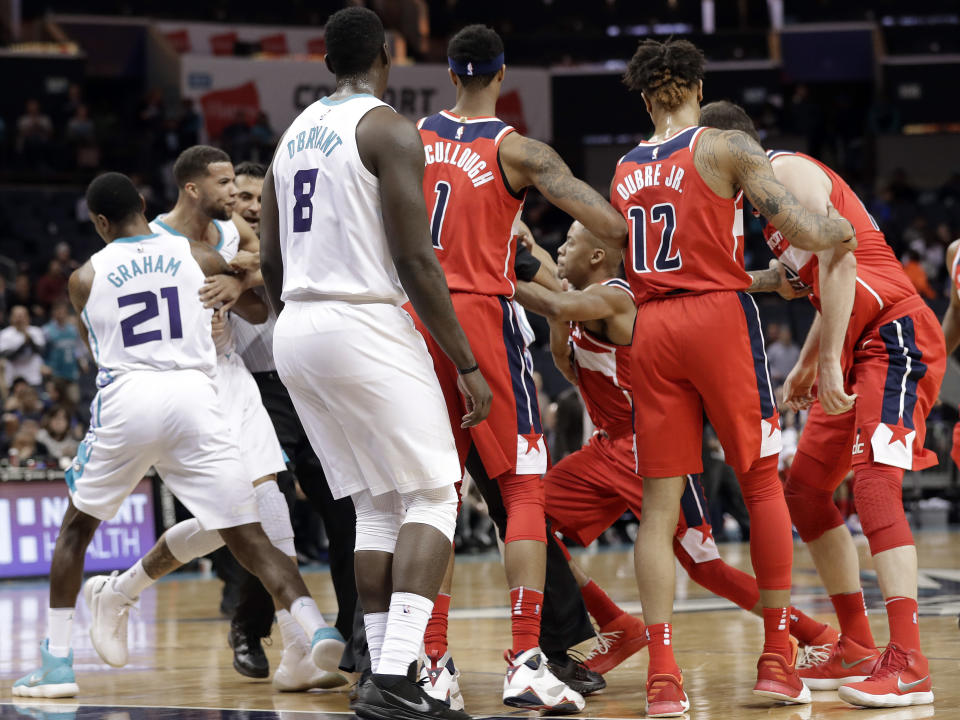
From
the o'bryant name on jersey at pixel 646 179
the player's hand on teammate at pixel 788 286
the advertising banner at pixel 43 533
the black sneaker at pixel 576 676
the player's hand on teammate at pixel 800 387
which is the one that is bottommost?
the advertising banner at pixel 43 533

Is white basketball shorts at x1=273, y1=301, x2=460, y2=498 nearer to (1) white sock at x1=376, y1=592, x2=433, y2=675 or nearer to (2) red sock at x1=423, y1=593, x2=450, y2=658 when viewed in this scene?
(1) white sock at x1=376, y1=592, x2=433, y2=675

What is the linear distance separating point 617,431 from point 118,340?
2102 mm

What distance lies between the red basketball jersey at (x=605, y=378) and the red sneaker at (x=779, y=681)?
1.25 meters

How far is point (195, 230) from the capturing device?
18.8ft

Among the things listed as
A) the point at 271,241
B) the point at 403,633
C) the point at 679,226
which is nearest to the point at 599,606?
the point at 403,633

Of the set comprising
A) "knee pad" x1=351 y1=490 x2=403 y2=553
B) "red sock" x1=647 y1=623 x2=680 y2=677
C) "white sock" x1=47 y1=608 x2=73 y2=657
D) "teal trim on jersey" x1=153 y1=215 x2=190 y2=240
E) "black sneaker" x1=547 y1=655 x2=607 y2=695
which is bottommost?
"black sneaker" x1=547 y1=655 x2=607 y2=695

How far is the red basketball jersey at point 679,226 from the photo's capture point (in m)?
4.27

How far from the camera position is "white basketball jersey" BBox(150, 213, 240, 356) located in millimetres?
5676

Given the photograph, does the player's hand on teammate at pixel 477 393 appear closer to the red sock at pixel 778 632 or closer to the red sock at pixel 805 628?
the red sock at pixel 778 632

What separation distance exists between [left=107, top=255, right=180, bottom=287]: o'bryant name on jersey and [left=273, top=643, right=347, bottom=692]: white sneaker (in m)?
1.64

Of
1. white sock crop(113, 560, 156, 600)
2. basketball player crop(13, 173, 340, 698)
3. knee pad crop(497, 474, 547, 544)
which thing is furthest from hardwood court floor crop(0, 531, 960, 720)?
knee pad crop(497, 474, 547, 544)

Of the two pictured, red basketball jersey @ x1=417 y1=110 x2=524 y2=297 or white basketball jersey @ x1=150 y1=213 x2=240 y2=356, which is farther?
white basketball jersey @ x1=150 y1=213 x2=240 y2=356

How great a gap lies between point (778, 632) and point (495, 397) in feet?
4.08

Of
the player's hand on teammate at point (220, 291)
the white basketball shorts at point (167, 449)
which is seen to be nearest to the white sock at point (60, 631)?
the white basketball shorts at point (167, 449)
